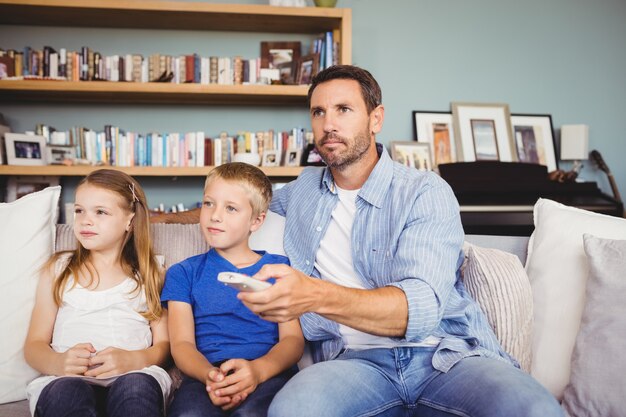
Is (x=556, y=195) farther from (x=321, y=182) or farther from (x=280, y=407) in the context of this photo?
(x=280, y=407)

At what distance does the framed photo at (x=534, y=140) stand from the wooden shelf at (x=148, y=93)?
1583 mm

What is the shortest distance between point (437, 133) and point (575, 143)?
3.16ft

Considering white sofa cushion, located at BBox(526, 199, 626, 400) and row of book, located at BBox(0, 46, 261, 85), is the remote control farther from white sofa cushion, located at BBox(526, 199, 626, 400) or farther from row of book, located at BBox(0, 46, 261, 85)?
row of book, located at BBox(0, 46, 261, 85)

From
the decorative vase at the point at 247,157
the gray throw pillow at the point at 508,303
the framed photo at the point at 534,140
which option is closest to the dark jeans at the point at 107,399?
the gray throw pillow at the point at 508,303

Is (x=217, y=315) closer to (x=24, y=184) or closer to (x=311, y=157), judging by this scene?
(x=311, y=157)

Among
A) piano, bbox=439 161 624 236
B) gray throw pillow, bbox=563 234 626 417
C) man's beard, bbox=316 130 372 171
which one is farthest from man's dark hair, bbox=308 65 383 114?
piano, bbox=439 161 624 236

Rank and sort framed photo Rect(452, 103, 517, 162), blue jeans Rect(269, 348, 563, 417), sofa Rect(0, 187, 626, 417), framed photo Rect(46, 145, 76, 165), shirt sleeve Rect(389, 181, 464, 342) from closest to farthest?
blue jeans Rect(269, 348, 563, 417)
shirt sleeve Rect(389, 181, 464, 342)
sofa Rect(0, 187, 626, 417)
framed photo Rect(46, 145, 76, 165)
framed photo Rect(452, 103, 517, 162)

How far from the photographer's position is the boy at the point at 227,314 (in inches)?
47.3

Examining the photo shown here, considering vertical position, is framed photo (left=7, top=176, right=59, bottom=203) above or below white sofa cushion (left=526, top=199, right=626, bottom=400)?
above

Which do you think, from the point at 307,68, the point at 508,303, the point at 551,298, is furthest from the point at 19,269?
the point at 307,68

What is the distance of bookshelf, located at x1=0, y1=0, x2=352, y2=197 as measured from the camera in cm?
306

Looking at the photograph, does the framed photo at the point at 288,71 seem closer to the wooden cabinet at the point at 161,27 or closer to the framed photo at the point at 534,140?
the wooden cabinet at the point at 161,27

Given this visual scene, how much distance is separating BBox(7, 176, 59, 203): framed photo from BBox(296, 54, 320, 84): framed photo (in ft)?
5.66

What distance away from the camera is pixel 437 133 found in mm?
3637
